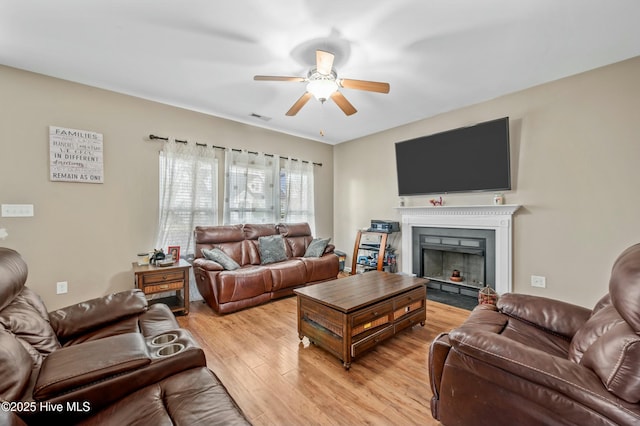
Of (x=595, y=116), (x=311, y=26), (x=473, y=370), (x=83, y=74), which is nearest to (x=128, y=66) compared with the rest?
(x=83, y=74)

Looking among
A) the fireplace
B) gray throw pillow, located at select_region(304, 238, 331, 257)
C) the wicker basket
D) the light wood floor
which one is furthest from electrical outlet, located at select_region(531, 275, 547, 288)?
gray throw pillow, located at select_region(304, 238, 331, 257)

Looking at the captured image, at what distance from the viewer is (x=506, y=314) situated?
200 centimetres

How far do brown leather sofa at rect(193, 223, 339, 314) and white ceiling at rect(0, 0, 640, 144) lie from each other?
1.96 metres

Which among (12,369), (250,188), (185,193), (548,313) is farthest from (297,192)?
(12,369)

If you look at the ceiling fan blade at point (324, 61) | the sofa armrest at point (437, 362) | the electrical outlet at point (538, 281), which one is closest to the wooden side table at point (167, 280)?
the ceiling fan blade at point (324, 61)

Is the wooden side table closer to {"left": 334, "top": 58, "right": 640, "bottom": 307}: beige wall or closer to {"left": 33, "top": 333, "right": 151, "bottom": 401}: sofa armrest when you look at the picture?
{"left": 33, "top": 333, "right": 151, "bottom": 401}: sofa armrest

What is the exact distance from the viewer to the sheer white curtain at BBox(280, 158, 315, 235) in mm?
4977

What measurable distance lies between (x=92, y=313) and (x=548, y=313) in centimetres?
307

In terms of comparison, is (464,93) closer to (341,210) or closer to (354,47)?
(354,47)

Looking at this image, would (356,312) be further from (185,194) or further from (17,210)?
(17,210)

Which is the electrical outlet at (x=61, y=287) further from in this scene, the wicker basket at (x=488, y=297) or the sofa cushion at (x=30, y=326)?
the wicker basket at (x=488, y=297)

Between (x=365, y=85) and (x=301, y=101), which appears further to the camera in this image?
(x=301, y=101)

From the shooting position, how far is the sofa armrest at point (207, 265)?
3281 mm

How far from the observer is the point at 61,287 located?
116 inches
